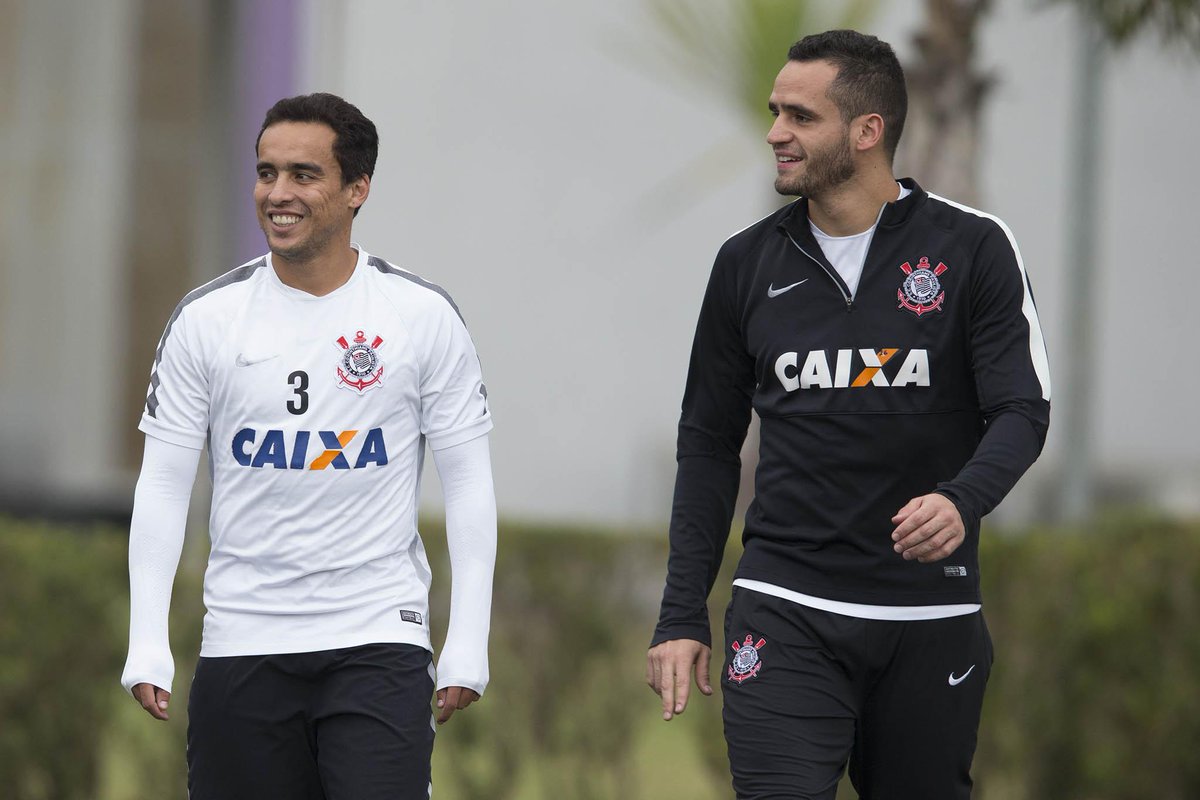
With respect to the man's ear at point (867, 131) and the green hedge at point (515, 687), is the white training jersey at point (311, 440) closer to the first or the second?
the man's ear at point (867, 131)

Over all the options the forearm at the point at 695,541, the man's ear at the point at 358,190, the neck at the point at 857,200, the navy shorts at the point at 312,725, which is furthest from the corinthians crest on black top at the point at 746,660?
the man's ear at the point at 358,190

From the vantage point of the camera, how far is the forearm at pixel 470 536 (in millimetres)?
4508

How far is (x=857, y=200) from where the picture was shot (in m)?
4.65

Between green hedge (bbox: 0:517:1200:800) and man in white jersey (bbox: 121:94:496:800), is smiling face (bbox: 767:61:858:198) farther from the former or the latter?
green hedge (bbox: 0:517:1200:800)

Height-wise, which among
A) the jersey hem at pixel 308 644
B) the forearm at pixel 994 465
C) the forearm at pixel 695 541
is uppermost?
the forearm at pixel 994 465

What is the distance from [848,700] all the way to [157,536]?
1.68m

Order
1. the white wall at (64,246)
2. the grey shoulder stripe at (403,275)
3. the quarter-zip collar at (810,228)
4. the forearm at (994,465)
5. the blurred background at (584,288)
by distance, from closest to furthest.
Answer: the forearm at (994,465) → the quarter-zip collar at (810,228) → the grey shoulder stripe at (403,275) → the blurred background at (584,288) → the white wall at (64,246)

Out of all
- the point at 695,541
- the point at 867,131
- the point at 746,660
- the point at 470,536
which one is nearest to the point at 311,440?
the point at 470,536

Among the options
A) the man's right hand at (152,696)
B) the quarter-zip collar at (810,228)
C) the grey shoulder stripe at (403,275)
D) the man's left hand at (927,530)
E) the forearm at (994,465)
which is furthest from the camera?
the grey shoulder stripe at (403,275)

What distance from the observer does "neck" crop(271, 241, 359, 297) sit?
4.57m

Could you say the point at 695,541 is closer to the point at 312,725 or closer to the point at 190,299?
the point at 312,725

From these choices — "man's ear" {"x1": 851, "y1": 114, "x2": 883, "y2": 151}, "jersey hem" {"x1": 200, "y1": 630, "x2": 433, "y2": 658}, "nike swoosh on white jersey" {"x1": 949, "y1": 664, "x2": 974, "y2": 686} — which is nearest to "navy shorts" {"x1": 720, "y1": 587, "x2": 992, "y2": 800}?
"nike swoosh on white jersey" {"x1": 949, "y1": 664, "x2": 974, "y2": 686}

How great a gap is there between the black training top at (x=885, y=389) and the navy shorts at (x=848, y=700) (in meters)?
0.09

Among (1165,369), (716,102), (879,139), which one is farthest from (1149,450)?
(879,139)
